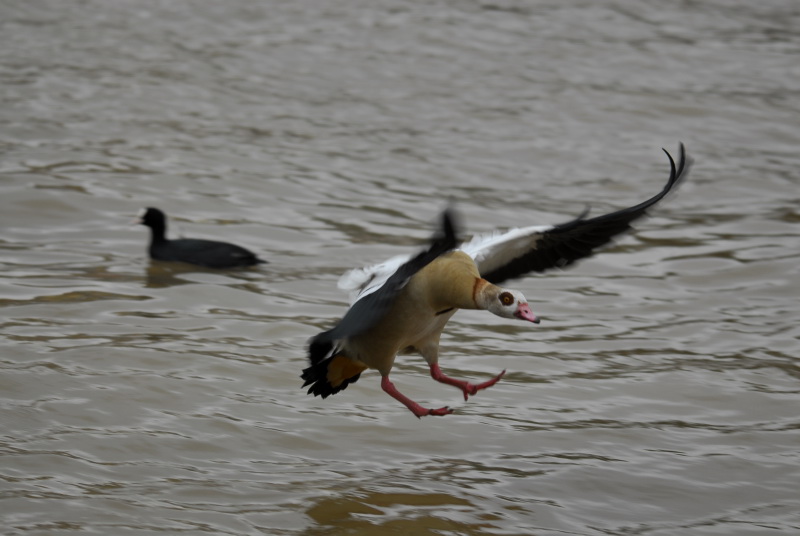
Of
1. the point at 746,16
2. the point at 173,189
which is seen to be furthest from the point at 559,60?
the point at 173,189

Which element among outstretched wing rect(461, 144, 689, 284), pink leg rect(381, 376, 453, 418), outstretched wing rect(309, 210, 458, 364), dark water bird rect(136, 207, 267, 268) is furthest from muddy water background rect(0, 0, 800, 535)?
outstretched wing rect(461, 144, 689, 284)

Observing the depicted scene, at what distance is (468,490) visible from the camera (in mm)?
5781

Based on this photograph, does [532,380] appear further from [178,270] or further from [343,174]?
[343,174]

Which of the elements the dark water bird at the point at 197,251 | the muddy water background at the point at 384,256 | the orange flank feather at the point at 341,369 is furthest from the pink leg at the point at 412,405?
the dark water bird at the point at 197,251

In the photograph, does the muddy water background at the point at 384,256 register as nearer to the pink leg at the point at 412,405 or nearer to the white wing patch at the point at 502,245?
the pink leg at the point at 412,405

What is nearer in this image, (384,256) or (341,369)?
(341,369)

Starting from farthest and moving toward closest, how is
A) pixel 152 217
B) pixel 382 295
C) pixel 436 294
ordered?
pixel 152 217 < pixel 436 294 < pixel 382 295

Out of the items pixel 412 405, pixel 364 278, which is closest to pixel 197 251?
pixel 364 278

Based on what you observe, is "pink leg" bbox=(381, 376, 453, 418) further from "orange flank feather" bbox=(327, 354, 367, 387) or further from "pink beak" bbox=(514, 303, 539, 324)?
"pink beak" bbox=(514, 303, 539, 324)

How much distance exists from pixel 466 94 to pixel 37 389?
31.6 ft

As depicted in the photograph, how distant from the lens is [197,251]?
370 inches

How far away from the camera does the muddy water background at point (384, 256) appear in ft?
18.8

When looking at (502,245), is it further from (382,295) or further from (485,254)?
(382,295)

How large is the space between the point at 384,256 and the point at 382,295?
4.80m
